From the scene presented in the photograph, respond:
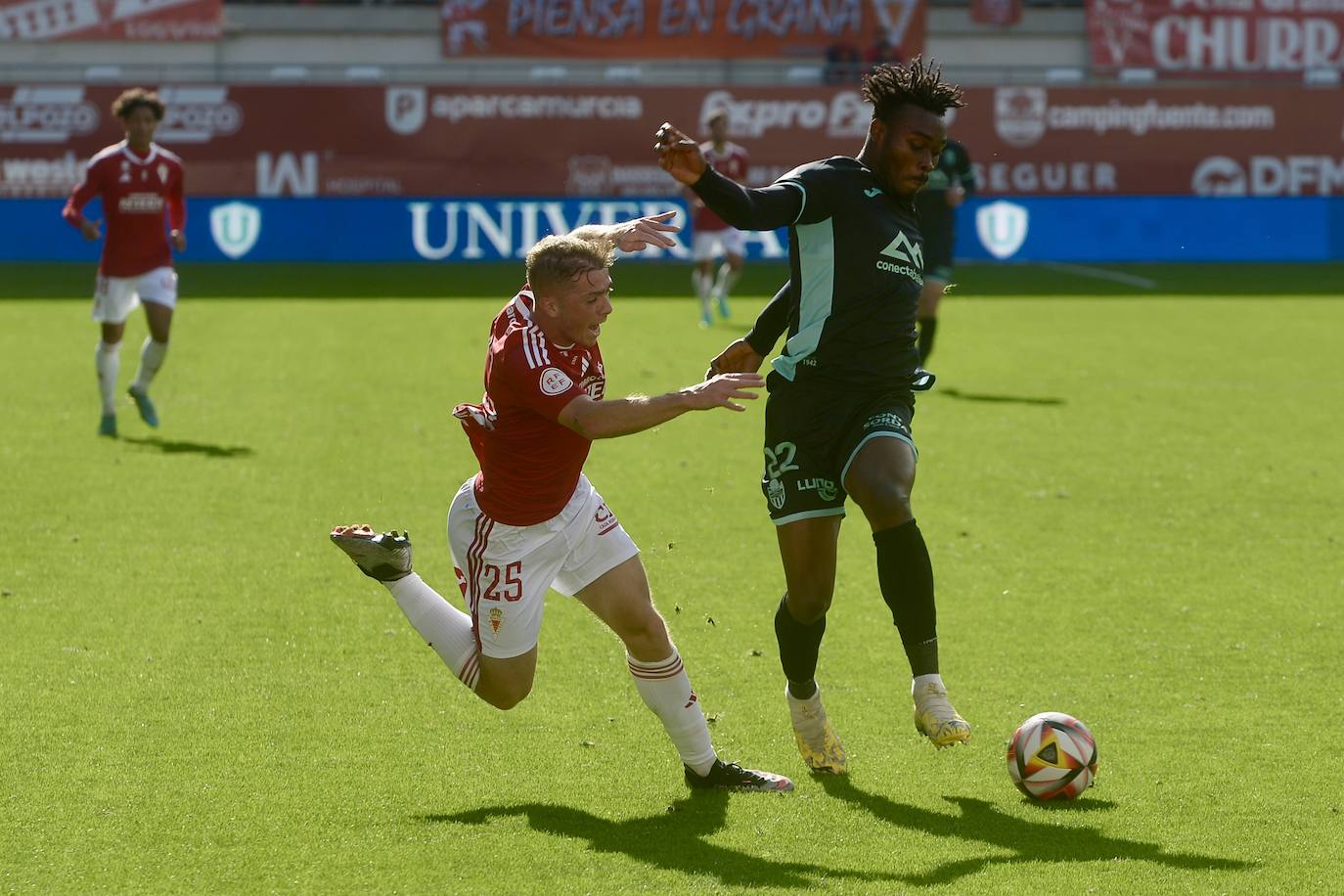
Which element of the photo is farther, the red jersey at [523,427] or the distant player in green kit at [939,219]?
the distant player in green kit at [939,219]

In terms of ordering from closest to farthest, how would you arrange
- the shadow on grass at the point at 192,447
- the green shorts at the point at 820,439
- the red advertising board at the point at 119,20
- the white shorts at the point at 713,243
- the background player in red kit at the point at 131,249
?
the green shorts at the point at 820,439
the shadow on grass at the point at 192,447
the background player in red kit at the point at 131,249
the white shorts at the point at 713,243
the red advertising board at the point at 119,20

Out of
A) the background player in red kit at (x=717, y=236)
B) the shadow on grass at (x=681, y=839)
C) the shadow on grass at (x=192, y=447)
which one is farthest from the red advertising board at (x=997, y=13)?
the shadow on grass at (x=681, y=839)

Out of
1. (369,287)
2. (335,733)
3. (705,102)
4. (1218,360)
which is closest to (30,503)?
(335,733)

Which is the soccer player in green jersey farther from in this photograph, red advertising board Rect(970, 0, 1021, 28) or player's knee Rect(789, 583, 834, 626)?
red advertising board Rect(970, 0, 1021, 28)

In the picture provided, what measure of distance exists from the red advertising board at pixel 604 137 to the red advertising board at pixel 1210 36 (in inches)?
250

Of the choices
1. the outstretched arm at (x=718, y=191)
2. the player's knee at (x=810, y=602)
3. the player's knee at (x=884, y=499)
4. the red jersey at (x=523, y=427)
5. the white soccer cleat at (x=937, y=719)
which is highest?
the outstretched arm at (x=718, y=191)

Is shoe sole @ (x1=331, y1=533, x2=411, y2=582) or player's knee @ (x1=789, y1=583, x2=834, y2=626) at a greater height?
shoe sole @ (x1=331, y1=533, x2=411, y2=582)

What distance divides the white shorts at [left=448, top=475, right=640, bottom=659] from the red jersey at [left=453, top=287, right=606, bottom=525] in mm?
55

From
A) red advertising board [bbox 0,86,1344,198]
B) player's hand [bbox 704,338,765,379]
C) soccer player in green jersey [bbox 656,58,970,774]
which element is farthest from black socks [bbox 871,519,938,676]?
red advertising board [bbox 0,86,1344,198]

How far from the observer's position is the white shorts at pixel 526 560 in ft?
18.4

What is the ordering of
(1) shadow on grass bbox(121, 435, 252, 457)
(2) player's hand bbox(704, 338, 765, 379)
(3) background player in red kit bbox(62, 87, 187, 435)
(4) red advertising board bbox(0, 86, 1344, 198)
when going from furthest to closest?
1. (4) red advertising board bbox(0, 86, 1344, 198)
2. (3) background player in red kit bbox(62, 87, 187, 435)
3. (1) shadow on grass bbox(121, 435, 252, 457)
4. (2) player's hand bbox(704, 338, 765, 379)

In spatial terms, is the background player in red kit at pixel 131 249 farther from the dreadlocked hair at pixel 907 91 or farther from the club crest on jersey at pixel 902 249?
the club crest on jersey at pixel 902 249

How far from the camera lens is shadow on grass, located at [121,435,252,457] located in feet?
40.2

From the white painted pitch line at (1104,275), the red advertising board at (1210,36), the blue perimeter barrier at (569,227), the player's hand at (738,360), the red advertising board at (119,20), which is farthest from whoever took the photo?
the red advertising board at (1210,36)
